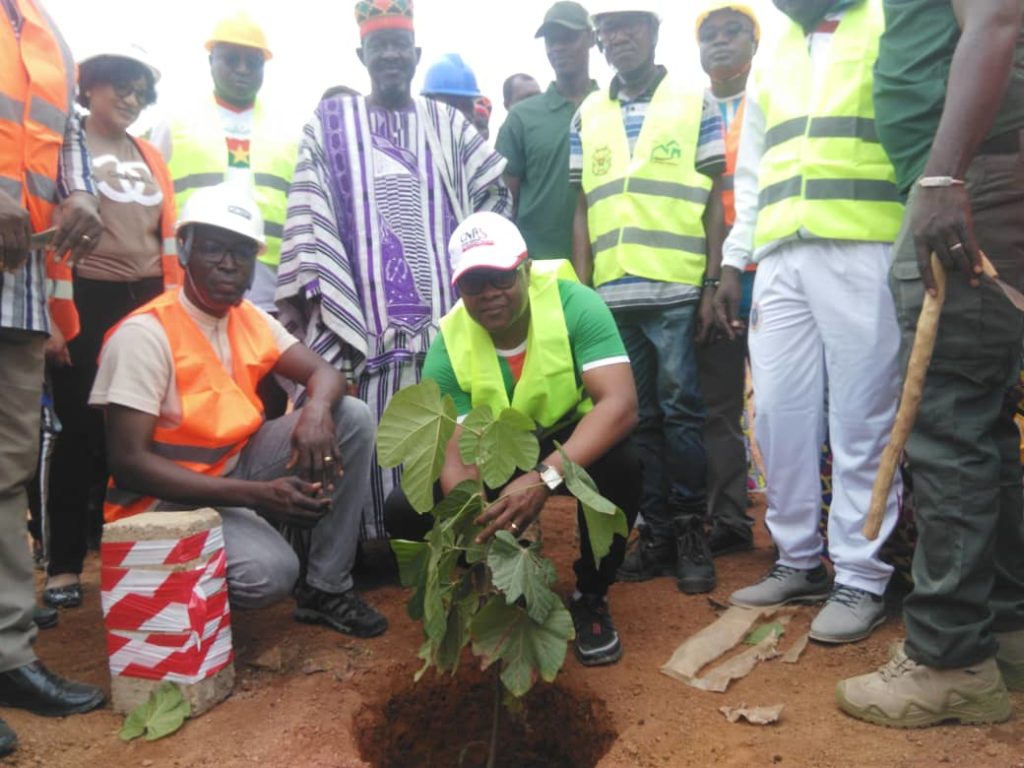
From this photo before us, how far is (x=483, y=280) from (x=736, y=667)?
4.74 ft

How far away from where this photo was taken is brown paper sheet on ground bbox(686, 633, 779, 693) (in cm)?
268

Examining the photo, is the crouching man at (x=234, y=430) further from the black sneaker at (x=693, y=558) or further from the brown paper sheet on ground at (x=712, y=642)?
the black sneaker at (x=693, y=558)

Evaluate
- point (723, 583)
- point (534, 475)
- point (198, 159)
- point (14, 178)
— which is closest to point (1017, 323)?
point (534, 475)

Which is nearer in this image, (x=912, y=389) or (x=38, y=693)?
(x=912, y=389)

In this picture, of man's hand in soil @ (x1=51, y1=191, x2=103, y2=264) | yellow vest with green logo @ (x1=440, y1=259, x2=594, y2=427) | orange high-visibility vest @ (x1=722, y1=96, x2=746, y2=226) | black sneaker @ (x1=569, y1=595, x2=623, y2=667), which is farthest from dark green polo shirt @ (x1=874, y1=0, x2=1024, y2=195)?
man's hand in soil @ (x1=51, y1=191, x2=103, y2=264)

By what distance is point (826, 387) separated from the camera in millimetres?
3271

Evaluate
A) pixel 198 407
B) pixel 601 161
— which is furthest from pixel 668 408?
pixel 198 407

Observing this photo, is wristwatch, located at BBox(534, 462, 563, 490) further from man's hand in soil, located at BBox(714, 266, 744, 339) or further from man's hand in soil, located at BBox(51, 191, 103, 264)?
man's hand in soil, located at BBox(51, 191, 103, 264)

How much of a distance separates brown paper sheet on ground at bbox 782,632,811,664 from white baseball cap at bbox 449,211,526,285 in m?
1.50

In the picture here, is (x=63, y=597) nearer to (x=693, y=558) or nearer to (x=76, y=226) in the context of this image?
(x=76, y=226)

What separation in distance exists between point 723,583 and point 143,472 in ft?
7.16

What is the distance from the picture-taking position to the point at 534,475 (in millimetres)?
2574

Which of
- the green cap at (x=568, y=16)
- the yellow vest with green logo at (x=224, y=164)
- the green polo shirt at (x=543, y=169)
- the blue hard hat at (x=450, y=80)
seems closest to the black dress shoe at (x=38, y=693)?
the yellow vest with green logo at (x=224, y=164)

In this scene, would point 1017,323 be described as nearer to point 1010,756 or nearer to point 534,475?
point 1010,756
